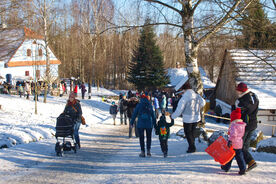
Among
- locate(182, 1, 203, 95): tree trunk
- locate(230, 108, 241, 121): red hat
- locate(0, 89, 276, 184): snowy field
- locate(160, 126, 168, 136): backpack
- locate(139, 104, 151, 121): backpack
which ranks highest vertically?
locate(182, 1, 203, 95): tree trunk

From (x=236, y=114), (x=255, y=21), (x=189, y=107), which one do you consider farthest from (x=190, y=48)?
(x=236, y=114)

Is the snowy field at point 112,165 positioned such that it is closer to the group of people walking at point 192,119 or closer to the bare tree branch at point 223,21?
the group of people walking at point 192,119

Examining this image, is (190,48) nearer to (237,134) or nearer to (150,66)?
(237,134)

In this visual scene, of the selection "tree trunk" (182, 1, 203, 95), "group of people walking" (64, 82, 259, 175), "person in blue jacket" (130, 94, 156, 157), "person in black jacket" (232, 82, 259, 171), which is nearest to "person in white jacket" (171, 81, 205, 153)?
"group of people walking" (64, 82, 259, 175)

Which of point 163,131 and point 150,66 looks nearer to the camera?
point 163,131

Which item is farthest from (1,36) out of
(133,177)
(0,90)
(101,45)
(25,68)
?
(101,45)

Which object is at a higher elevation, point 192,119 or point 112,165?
point 192,119

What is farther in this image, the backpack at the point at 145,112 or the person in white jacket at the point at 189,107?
the backpack at the point at 145,112

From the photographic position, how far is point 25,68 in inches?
1874

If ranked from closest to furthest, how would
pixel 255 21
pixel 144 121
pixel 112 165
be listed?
1. pixel 112 165
2. pixel 255 21
3. pixel 144 121

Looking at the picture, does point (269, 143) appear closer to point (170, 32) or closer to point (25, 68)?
point (170, 32)

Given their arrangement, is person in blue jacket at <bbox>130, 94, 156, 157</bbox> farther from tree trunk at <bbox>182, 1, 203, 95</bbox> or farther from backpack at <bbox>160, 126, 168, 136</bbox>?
tree trunk at <bbox>182, 1, 203, 95</bbox>

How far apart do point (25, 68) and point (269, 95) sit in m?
41.0

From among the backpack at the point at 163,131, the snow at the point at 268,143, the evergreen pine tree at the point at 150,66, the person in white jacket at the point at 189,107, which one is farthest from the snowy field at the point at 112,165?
the evergreen pine tree at the point at 150,66
